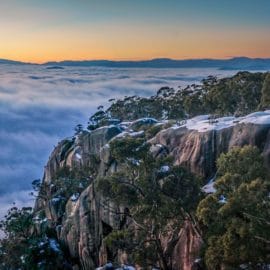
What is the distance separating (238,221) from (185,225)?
38.3ft

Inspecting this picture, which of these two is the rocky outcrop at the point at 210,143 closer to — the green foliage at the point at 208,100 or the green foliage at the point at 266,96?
the green foliage at the point at 266,96

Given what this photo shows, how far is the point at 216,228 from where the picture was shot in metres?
25.9

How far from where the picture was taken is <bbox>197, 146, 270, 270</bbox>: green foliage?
23750 mm

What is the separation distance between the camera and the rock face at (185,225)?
3619cm

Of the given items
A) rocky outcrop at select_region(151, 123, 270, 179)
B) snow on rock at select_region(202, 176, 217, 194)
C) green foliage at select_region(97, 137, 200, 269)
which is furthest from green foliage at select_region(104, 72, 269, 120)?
green foliage at select_region(97, 137, 200, 269)

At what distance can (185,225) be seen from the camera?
116 ft

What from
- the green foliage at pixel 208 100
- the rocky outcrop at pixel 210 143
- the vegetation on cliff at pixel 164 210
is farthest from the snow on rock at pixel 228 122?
the green foliage at pixel 208 100

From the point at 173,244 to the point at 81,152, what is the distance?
131 feet

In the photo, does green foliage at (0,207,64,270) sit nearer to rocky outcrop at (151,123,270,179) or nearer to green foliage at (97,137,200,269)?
rocky outcrop at (151,123,270,179)

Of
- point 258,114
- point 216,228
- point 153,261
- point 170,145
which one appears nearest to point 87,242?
point 170,145

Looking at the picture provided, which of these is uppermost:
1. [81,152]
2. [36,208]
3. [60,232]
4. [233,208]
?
[233,208]

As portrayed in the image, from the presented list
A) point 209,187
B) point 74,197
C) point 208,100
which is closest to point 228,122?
point 209,187

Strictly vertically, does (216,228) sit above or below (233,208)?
below

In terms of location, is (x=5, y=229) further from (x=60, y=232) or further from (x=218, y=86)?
(x=218, y=86)
